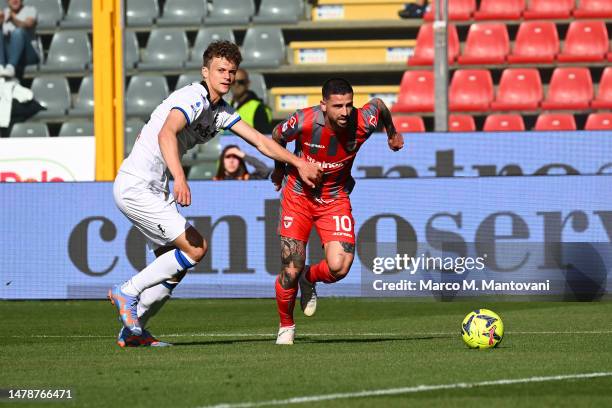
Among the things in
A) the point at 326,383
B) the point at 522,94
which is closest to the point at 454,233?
the point at 522,94

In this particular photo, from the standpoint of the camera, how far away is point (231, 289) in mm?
15047

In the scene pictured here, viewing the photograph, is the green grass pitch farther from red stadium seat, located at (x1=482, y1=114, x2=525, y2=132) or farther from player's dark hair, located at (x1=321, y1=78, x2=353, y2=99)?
red stadium seat, located at (x1=482, y1=114, x2=525, y2=132)

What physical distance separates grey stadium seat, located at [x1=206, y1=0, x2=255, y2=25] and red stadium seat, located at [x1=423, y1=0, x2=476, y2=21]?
3.16m

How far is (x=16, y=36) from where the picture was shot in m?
19.7

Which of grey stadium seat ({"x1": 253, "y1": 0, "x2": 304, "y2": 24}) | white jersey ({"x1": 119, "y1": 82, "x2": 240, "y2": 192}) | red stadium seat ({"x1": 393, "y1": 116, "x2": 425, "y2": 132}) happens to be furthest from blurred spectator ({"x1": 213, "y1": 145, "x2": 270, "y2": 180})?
white jersey ({"x1": 119, "y1": 82, "x2": 240, "y2": 192})

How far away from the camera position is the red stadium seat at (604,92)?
2052cm

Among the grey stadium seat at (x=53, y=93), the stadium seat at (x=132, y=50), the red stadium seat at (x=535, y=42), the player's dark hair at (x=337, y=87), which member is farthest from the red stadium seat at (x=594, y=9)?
the player's dark hair at (x=337, y=87)

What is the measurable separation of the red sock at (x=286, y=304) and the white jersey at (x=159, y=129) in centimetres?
117

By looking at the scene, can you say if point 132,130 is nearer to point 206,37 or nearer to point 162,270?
point 206,37

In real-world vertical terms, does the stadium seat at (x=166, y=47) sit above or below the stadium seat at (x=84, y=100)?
above

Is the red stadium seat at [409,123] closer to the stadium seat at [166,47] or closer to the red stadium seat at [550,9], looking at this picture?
the red stadium seat at [550,9]

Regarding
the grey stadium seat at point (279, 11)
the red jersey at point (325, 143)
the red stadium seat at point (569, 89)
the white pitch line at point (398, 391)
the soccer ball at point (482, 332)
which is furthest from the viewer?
the grey stadium seat at point (279, 11)

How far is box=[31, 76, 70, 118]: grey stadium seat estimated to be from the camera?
20375 mm

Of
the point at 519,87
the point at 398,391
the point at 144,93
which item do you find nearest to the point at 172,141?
the point at 398,391
